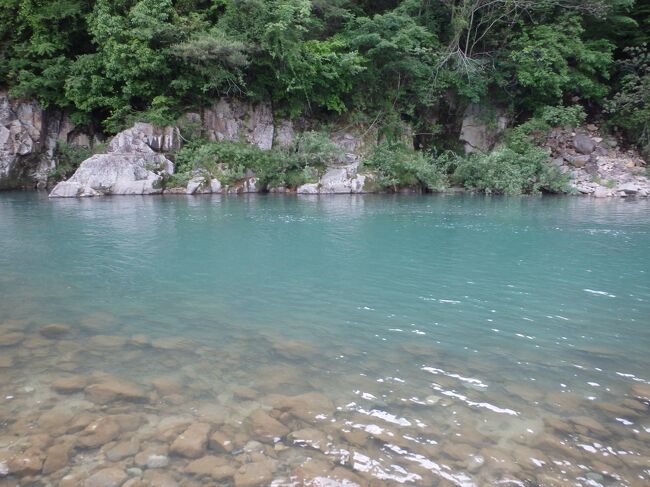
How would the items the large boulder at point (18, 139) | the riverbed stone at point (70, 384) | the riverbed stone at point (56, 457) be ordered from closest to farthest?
the riverbed stone at point (56, 457)
the riverbed stone at point (70, 384)
the large boulder at point (18, 139)

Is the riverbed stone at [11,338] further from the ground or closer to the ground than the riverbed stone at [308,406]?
further from the ground

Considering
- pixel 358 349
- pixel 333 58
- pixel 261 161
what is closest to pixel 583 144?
pixel 333 58

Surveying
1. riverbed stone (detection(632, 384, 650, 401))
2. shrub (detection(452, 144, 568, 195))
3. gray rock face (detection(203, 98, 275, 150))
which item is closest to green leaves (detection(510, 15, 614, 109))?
shrub (detection(452, 144, 568, 195))

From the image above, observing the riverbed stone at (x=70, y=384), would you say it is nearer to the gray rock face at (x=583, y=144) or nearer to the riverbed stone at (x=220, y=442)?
the riverbed stone at (x=220, y=442)

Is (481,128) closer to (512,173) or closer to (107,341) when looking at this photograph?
(512,173)

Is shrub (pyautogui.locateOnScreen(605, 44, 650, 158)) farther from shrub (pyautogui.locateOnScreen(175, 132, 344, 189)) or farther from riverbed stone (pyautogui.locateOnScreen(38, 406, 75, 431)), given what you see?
riverbed stone (pyautogui.locateOnScreen(38, 406, 75, 431))

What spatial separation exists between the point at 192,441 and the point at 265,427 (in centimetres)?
53

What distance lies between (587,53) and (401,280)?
2516cm

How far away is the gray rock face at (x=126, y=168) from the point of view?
68.5 feet

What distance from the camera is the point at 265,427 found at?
3.47 metres

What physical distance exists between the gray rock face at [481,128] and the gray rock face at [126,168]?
1736cm

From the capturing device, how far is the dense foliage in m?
23.0

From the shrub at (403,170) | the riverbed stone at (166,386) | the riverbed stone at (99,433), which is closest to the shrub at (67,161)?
the shrub at (403,170)

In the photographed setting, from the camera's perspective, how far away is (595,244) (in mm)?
10820
